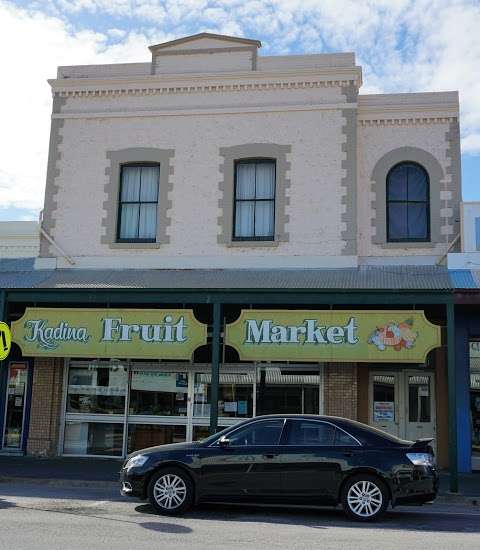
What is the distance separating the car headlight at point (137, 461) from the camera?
10000mm

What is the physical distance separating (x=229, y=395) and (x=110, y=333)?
3.47m

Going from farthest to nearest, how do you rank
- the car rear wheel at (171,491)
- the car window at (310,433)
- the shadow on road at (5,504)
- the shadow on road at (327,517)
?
the shadow on road at (5,504) → the car window at (310,433) → the car rear wheel at (171,491) → the shadow on road at (327,517)

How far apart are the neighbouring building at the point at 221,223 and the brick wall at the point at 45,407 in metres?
0.03

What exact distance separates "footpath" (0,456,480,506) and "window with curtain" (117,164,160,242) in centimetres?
524

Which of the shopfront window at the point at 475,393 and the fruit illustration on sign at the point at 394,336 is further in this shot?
the shopfront window at the point at 475,393

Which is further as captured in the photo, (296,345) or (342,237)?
(342,237)

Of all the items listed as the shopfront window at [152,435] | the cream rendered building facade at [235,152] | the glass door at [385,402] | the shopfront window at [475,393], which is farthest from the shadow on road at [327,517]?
the cream rendered building facade at [235,152]

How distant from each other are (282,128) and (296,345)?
18.2 feet

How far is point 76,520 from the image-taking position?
9422 mm

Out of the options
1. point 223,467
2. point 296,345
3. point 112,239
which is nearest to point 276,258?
point 296,345

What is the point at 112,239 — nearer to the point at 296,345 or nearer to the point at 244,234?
the point at 244,234

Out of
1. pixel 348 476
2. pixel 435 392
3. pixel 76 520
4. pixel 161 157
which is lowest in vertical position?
pixel 76 520

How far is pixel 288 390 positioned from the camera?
647 inches

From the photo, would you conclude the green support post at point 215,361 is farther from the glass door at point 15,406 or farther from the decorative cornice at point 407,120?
the decorative cornice at point 407,120
